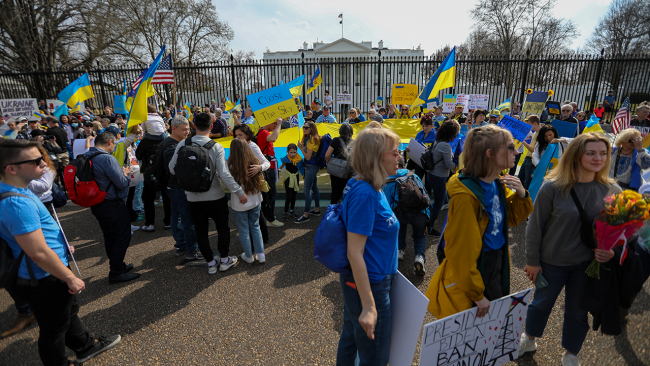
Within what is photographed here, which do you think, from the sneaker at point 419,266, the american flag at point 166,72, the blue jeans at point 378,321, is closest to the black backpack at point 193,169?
the blue jeans at point 378,321

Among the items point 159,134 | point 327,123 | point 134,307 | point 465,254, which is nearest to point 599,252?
point 465,254

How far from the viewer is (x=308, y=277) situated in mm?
3885

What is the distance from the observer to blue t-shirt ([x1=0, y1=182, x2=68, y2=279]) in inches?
75.5

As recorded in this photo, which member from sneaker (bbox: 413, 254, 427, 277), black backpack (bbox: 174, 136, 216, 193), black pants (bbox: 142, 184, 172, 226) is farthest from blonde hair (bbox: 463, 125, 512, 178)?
black pants (bbox: 142, 184, 172, 226)

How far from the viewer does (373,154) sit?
1695 mm

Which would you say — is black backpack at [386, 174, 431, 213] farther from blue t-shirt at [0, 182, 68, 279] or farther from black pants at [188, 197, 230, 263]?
blue t-shirt at [0, 182, 68, 279]

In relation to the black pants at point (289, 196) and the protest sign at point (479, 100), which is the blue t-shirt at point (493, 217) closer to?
the black pants at point (289, 196)

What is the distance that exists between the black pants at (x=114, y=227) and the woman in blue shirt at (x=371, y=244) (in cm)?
314

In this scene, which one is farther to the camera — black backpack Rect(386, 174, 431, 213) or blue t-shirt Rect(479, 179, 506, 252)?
black backpack Rect(386, 174, 431, 213)

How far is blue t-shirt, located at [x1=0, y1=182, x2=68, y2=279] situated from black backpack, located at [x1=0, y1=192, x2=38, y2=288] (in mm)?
28

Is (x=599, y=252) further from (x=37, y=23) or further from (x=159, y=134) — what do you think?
(x=37, y=23)

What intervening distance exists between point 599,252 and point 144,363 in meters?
3.49

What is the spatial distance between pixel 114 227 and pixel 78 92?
8919 millimetres

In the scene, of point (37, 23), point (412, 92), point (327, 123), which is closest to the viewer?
point (327, 123)
